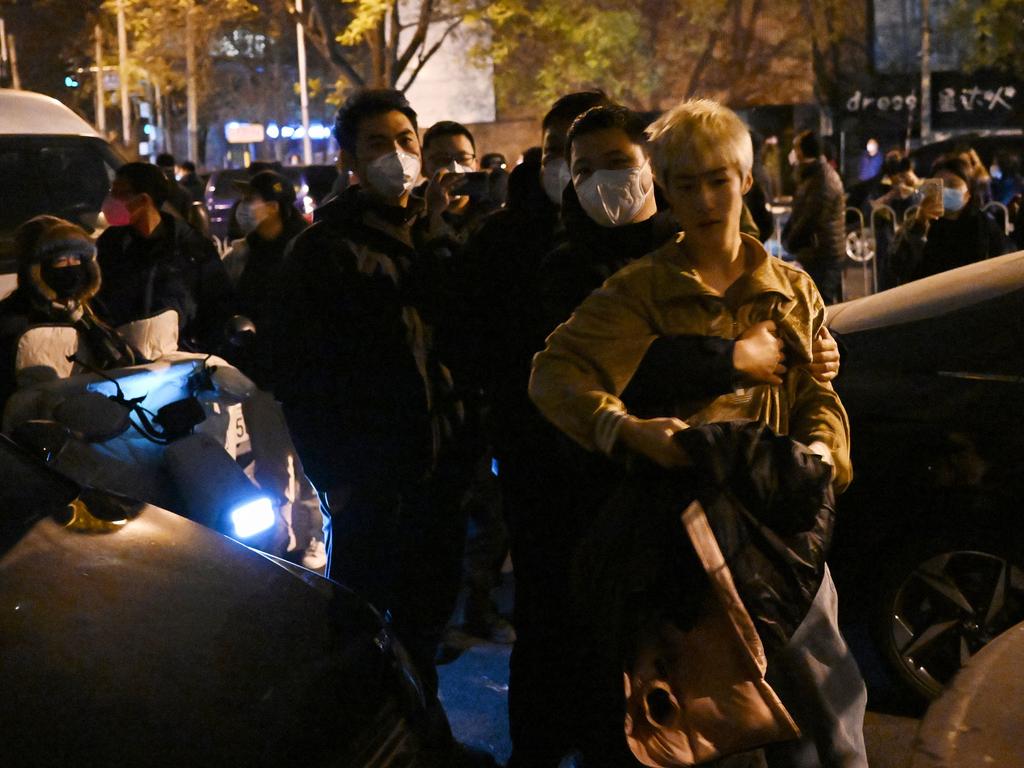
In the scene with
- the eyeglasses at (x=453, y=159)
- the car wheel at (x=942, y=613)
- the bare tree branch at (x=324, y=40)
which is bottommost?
the car wheel at (x=942, y=613)

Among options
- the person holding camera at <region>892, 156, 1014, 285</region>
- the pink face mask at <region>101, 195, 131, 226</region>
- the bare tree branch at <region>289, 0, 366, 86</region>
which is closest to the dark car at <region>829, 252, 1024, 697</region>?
the pink face mask at <region>101, 195, 131, 226</region>

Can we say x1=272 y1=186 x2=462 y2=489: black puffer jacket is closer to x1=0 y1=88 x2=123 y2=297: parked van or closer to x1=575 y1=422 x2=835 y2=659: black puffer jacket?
x1=575 y1=422 x2=835 y2=659: black puffer jacket

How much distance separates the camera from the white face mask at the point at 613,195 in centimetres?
377

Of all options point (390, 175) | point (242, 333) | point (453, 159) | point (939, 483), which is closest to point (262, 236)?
point (453, 159)

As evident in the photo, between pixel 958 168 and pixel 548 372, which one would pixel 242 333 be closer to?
pixel 548 372

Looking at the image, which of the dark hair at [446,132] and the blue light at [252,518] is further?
the dark hair at [446,132]

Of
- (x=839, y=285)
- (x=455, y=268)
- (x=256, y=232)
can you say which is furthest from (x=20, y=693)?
(x=839, y=285)

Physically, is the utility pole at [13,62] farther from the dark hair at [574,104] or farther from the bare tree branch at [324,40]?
the dark hair at [574,104]

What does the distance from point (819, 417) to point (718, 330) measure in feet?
0.99

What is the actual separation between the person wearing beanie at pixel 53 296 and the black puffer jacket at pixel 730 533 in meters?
3.13

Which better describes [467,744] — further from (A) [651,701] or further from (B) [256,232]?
(B) [256,232]

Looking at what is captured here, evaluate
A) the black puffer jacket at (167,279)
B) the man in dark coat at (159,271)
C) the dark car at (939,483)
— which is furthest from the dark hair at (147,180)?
the dark car at (939,483)

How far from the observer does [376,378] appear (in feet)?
15.0

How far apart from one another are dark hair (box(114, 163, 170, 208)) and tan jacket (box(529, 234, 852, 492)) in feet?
14.8
